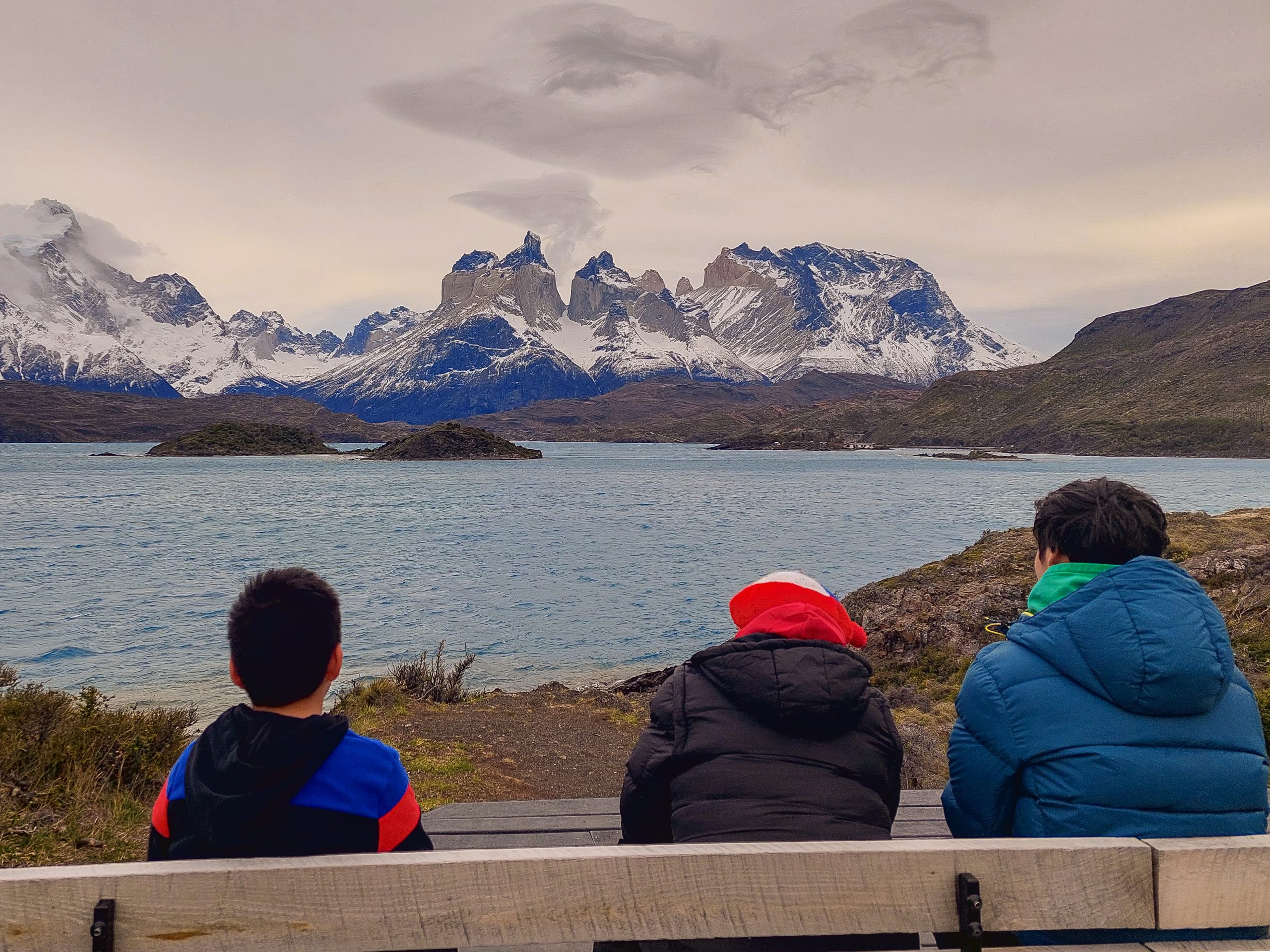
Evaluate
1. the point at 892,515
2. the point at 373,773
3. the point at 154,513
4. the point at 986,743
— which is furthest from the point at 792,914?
the point at 154,513

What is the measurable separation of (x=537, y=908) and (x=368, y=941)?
44 centimetres

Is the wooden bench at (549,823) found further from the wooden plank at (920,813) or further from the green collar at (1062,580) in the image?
the green collar at (1062,580)

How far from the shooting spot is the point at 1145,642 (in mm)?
2662

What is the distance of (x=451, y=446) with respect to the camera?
7298 inches

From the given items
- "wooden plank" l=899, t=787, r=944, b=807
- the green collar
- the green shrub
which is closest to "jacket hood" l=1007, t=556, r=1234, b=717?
the green collar

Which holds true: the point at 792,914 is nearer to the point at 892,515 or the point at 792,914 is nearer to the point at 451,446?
the point at 892,515

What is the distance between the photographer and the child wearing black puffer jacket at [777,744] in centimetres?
284

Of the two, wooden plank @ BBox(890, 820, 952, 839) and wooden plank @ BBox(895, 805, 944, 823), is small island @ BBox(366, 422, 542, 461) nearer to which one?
wooden plank @ BBox(895, 805, 944, 823)

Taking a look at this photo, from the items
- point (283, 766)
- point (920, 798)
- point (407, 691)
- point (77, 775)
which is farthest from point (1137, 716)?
point (407, 691)

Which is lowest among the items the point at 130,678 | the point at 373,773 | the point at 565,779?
the point at 130,678

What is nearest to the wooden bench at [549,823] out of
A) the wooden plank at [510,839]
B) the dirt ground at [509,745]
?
the wooden plank at [510,839]

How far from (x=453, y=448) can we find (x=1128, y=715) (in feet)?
614

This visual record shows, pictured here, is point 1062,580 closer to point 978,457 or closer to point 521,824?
point 521,824

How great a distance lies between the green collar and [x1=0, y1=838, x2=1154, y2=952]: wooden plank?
114 cm
